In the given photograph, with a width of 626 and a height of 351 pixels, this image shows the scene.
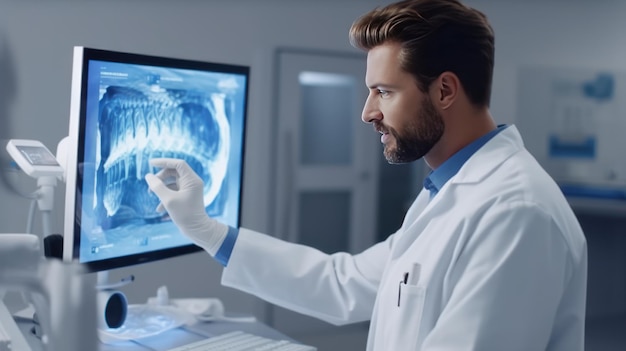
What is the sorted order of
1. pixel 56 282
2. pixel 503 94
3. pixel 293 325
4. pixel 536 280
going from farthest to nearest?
1. pixel 503 94
2. pixel 293 325
3. pixel 536 280
4. pixel 56 282

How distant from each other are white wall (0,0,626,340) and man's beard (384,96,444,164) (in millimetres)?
1582

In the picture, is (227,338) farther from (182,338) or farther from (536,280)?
(536,280)

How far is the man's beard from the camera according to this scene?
1.29 meters

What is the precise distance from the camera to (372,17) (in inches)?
53.2

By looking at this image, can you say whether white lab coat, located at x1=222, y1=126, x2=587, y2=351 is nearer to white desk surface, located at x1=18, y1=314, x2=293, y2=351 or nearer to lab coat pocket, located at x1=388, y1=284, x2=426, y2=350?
lab coat pocket, located at x1=388, y1=284, x2=426, y2=350

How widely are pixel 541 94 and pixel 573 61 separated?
40 centimetres

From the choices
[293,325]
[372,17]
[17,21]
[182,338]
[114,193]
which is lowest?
[293,325]

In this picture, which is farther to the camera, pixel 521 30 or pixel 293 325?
pixel 521 30

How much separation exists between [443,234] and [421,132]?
20 centimetres

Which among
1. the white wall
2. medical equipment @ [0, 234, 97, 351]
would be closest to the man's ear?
medical equipment @ [0, 234, 97, 351]

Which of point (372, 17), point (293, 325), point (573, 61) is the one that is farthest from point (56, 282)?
point (573, 61)

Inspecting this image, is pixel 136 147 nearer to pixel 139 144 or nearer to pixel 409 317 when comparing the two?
pixel 139 144

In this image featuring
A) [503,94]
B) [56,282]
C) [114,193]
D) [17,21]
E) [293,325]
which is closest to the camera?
[56,282]

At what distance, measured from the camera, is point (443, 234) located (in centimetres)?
119
